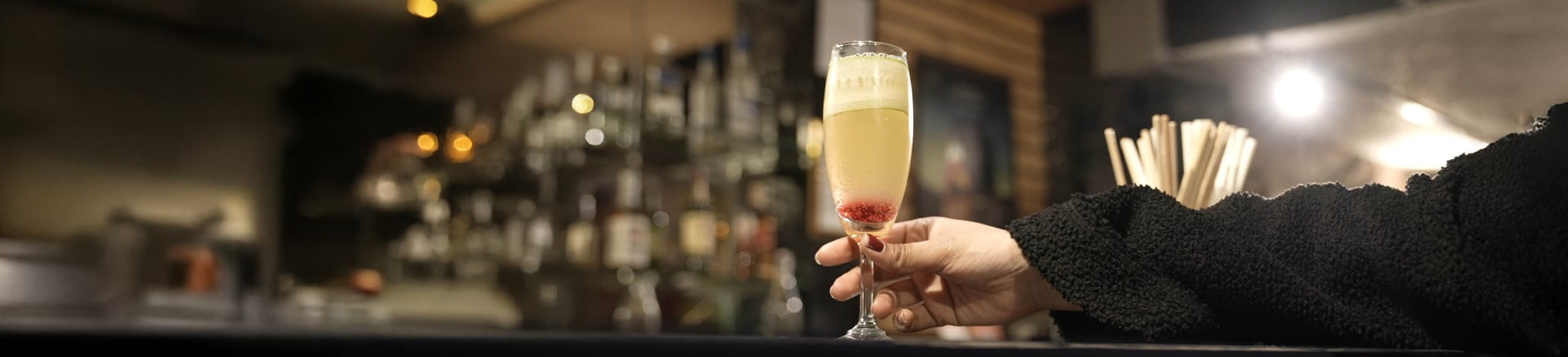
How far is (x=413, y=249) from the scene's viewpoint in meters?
2.76

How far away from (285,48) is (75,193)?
571 mm

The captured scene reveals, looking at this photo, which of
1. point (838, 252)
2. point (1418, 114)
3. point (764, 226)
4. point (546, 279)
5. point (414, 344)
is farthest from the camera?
point (764, 226)

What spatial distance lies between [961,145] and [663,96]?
1.25 m

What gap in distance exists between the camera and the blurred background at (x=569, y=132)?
2.14 m

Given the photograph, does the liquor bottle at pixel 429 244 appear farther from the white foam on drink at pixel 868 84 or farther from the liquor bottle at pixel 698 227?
the white foam on drink at pixel 868 84

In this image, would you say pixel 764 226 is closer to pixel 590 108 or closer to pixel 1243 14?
pixel 590 108

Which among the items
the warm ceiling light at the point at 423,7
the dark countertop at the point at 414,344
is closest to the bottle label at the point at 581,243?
the warm ceiling light at the point at 423,7

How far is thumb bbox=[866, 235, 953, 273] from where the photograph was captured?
A: 95 centimetres

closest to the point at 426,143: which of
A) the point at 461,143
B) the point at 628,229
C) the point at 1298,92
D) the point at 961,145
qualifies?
the point at 461,143

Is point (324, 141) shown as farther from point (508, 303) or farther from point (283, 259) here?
A: point (508, 303)

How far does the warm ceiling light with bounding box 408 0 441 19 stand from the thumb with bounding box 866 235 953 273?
2.19m

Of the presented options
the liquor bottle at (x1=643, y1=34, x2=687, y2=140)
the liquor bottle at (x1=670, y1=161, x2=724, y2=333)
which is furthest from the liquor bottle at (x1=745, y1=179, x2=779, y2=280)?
the liquor bottle at (x1=643, y1=34, x2=687, y2=140)

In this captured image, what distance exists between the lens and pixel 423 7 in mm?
2834

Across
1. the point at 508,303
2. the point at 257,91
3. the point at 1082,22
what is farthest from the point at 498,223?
the point at 1082,22
